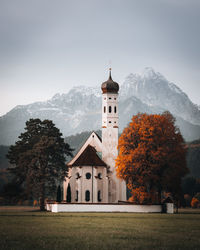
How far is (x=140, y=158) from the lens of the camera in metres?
51.2

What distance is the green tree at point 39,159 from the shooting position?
56344 millimetres

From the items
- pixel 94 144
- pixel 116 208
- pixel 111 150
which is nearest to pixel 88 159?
pixel 111 150

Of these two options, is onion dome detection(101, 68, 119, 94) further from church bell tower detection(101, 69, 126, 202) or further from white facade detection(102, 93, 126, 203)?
white facade detection(102, 93, 126, 203)

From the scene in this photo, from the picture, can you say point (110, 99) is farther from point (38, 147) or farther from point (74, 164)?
point (38, 147)

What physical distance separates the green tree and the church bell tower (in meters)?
10.7

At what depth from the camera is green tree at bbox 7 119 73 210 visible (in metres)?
56.3

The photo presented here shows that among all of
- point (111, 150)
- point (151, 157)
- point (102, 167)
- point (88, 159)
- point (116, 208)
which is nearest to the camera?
point (151, 157)

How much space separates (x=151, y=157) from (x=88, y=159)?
1811 centimetres

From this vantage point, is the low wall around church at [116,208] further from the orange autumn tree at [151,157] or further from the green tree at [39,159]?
the green tree at [39,159]

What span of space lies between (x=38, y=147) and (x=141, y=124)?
44.0 feet

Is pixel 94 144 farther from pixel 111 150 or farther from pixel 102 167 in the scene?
pixel 102 167

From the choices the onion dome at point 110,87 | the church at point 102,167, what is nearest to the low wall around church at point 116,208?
the church at point 102,167

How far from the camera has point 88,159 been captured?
67750mm

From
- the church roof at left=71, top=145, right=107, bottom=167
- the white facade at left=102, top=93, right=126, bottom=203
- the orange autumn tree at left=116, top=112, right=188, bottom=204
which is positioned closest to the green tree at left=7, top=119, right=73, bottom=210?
the church roof at left=71, top=145, right=107, bottom=167
